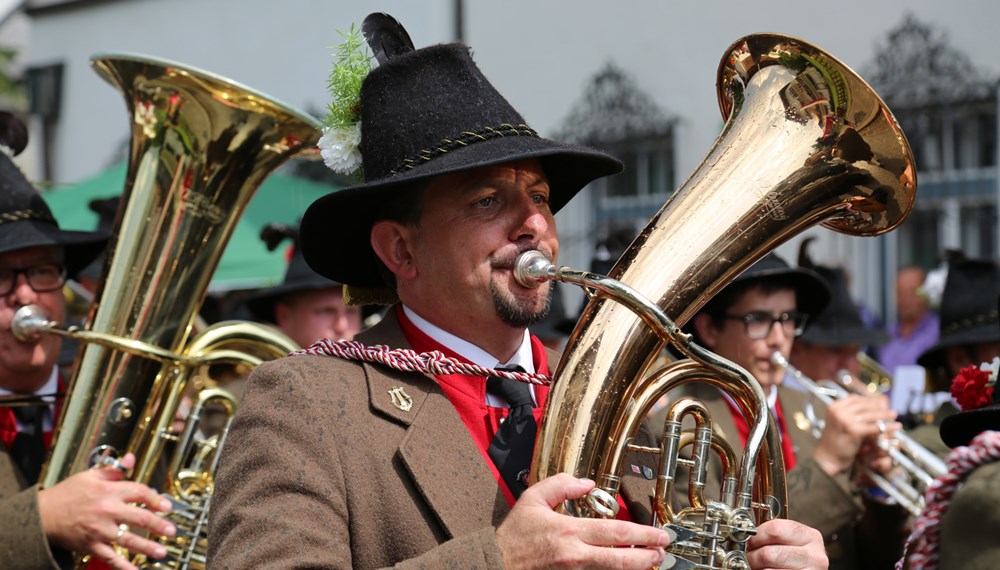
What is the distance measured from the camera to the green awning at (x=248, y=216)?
28.7ft

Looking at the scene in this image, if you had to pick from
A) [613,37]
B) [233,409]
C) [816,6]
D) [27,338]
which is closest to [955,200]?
[816,6]

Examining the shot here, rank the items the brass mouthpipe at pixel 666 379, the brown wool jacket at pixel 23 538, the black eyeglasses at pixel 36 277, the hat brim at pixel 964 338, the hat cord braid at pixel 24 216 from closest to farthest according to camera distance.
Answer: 1. the brass mouthpipe at pixel 666 379
2. the brown wool jacket at pixel 23 538
3. the black eyeglasses at pixel 36 277
4. the hat cord braid at pixel 24 216
5. the hat brim at pixel 964 338

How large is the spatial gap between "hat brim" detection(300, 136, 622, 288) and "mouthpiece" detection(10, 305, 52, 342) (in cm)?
139

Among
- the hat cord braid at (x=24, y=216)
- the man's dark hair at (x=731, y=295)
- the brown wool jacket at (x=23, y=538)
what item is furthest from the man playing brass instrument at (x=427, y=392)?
the man's dark hair at (x=731, y=295)

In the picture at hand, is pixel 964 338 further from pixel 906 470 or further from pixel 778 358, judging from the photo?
pixel 778 358

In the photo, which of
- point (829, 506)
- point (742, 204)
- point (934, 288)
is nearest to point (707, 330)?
point (829, 506)

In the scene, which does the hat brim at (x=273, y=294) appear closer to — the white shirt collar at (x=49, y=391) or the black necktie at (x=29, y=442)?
the white shirt collar at (x=49, y=391)

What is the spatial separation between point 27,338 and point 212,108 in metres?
0.94

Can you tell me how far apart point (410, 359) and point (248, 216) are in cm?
724

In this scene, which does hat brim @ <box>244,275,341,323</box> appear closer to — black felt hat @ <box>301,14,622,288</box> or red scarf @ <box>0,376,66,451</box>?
red scarf @ <box>0,376,66,451</box>

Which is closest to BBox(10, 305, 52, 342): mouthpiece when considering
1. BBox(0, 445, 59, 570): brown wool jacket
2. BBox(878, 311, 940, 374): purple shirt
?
BBox(0, 445, 59, 570): brown wool jacket

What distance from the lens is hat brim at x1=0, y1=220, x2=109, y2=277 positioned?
400cm

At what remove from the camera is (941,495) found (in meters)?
2.61

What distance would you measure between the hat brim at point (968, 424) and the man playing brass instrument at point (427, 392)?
2.11 feet
